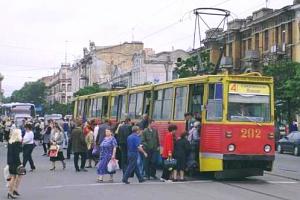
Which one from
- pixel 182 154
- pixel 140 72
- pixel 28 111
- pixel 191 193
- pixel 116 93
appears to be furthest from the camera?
pixel 140 72

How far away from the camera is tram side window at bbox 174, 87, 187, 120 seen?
69.7 ft

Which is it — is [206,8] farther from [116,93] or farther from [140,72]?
[140,72]

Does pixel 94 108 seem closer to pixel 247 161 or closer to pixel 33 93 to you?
pixel 247 161

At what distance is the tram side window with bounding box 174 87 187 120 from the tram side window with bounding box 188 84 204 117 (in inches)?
17.9

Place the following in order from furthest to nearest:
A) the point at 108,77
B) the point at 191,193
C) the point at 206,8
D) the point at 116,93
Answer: the point at 108,77 < the point at 116,93 < the point at 206,8 < the point at 191,193

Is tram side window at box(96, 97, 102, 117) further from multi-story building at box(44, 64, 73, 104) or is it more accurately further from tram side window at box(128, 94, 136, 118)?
multi-story building at box(44, 64, 73, 104)

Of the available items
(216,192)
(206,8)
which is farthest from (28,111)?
(216,192)

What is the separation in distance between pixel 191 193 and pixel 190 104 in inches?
208

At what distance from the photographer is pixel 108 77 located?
380 feet

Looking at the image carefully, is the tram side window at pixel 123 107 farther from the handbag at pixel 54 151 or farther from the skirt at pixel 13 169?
the skirt at pixel 13 169

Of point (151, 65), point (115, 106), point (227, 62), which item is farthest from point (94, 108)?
point (151, 65)

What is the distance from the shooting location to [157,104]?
946 inches

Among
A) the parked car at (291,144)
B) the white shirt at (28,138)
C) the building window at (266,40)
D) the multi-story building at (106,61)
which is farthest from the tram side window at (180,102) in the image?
the multi-story building at (106,61)

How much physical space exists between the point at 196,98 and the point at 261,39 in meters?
42.6
